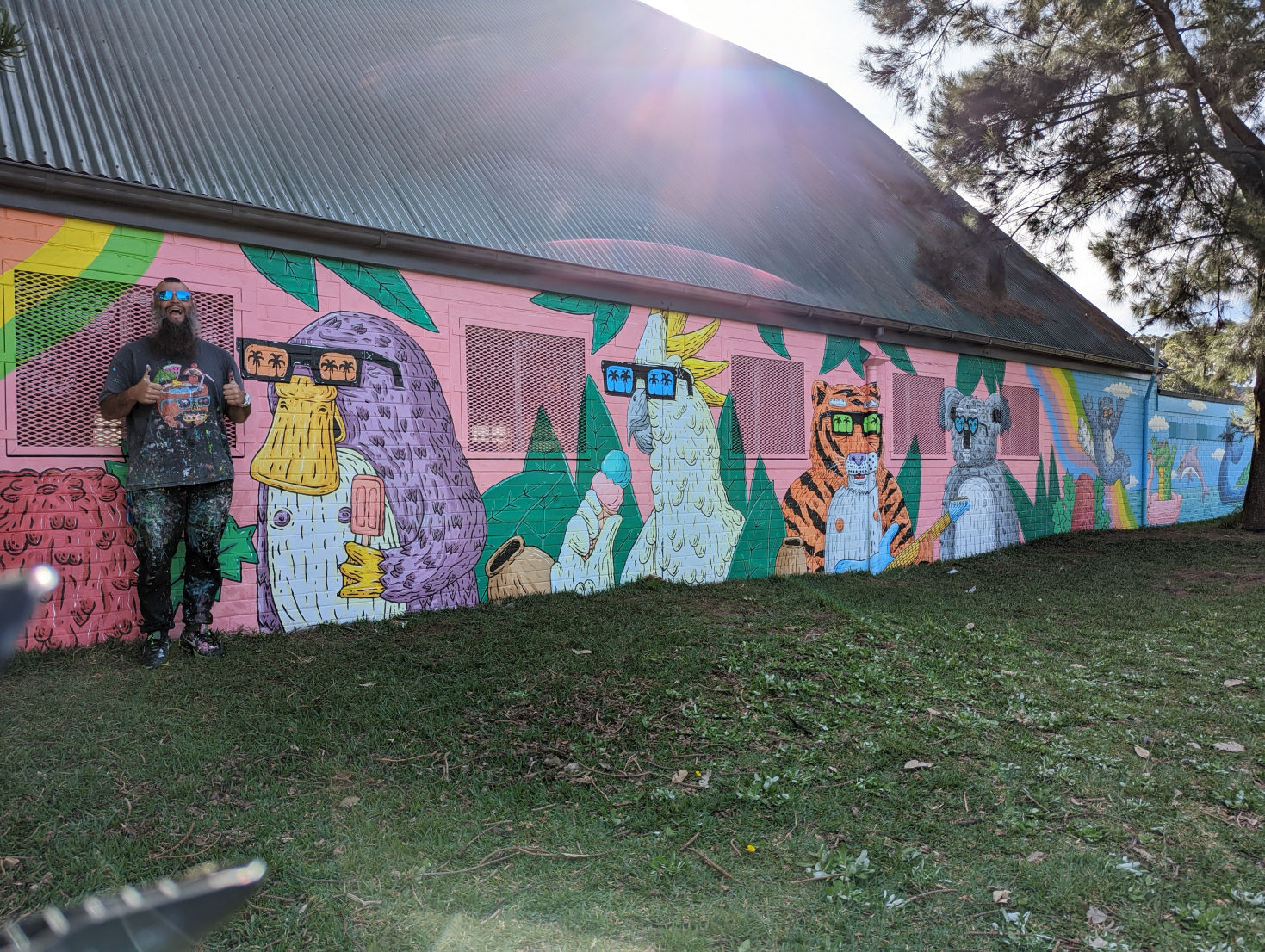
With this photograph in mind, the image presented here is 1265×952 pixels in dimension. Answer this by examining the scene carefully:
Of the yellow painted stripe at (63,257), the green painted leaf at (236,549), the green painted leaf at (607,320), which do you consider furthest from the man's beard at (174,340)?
the green painted leaf at (607,320)

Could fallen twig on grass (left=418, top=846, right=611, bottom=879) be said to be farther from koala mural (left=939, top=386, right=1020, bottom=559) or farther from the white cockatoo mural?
koala mural (left=939, top=386, right=1020, bottom=559)

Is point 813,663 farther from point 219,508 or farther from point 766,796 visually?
point 219,508

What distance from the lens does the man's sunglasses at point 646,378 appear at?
27.7 feet

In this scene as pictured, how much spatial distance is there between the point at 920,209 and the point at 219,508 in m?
13.9

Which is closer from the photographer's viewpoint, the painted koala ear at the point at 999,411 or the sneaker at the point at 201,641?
the sneaker at the point at 201,641

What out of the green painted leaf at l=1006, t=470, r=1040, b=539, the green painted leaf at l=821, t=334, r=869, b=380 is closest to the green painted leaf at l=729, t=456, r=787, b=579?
the green painted leaf at l=821, t=334, r=869, b=380

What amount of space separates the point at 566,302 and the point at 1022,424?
904 cm

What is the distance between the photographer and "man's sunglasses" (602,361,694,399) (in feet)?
27.7

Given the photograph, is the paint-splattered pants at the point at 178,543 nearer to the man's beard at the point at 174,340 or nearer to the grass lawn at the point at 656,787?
the grass lawn at the point at 656,787

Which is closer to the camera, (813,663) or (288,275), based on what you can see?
(813,663)

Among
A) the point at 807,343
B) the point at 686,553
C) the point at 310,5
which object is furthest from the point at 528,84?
the point at 686,553

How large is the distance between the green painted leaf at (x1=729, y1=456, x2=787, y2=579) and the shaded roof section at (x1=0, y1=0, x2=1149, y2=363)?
7.17 ft

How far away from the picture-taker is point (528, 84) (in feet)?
34.5

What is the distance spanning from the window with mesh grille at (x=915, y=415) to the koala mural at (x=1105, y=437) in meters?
4.71
